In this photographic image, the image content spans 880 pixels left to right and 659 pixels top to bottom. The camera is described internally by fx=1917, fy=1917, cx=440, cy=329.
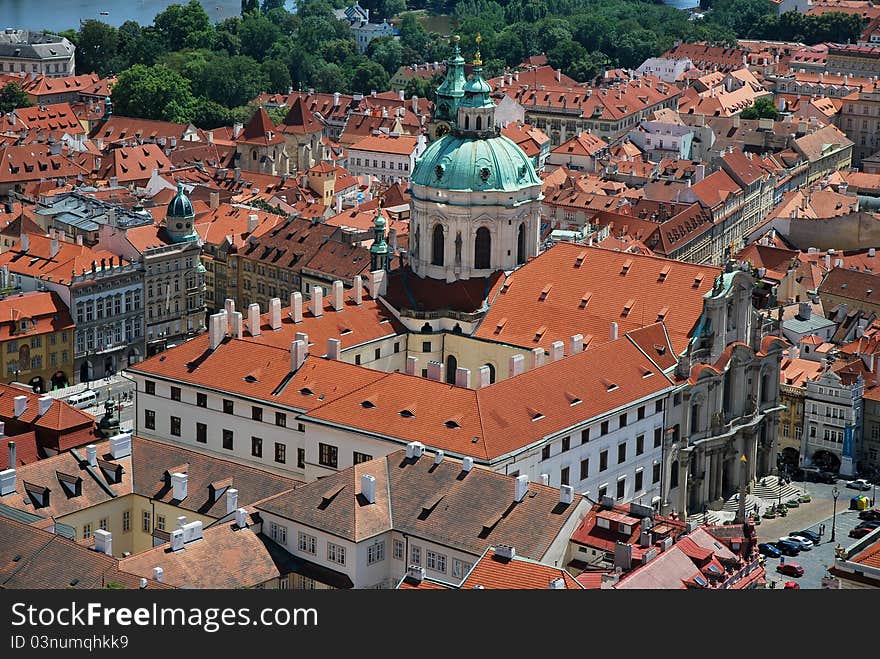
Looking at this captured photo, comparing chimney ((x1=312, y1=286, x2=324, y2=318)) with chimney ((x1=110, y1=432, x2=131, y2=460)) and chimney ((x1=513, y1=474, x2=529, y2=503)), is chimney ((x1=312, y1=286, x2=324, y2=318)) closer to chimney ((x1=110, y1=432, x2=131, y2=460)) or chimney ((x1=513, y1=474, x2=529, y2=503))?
chimney ((x1=110, y1=432, x2=131, y2=460))

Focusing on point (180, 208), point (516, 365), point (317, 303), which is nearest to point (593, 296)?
point (516, 365)

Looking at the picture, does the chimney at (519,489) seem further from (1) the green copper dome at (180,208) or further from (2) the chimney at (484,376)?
(1) the green copper dome at (180,208)

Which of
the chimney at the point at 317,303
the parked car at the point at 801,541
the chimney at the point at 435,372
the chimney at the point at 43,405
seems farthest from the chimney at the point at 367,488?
the parked car at the point at 801,541

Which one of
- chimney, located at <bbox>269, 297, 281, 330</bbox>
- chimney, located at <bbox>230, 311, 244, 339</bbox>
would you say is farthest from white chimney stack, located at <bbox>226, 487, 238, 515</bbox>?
chimney, located at <bbox>269, 297, 281, 330</bbox>

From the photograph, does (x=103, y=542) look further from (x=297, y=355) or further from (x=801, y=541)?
(x=801, y=541)

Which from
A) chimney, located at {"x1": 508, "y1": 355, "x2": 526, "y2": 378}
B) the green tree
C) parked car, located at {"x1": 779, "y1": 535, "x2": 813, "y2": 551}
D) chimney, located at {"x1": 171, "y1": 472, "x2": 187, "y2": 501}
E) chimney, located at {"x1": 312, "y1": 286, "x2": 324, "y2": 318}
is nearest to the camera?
chimney, located at {"x1": 171, "y1": 472, "x2": 187, "y2": 501}

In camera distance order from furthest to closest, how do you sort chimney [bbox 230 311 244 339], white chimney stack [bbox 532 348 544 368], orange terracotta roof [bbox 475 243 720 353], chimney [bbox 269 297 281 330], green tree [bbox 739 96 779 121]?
green tree [bbox 739 96 779 121] → orange terracotta roof [bbox 475 243 720 353] → chimney [bbox 269 297 281 330] → chimney [bbox 230 311 244 339] → white chimney stack [bbox 532 348 544 368]

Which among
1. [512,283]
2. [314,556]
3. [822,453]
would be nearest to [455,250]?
[512,283]

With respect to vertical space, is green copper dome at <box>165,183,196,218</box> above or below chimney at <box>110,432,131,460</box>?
above
